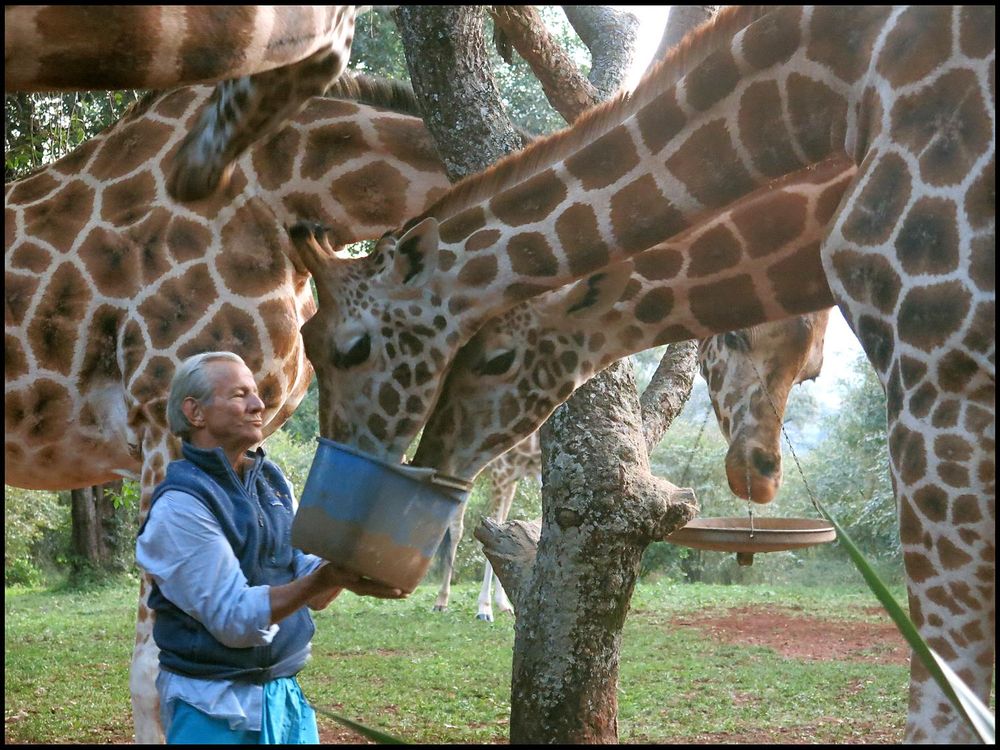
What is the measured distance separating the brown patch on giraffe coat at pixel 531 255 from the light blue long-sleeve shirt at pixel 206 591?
1.71 m

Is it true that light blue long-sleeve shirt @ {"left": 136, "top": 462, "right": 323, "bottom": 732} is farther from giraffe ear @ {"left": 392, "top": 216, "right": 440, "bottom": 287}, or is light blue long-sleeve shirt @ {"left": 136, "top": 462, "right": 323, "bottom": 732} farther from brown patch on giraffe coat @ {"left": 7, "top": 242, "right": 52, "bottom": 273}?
brown patch on giraffe coat @ {"left": 7, "top": 242, "right": 52, "bottom": 273}

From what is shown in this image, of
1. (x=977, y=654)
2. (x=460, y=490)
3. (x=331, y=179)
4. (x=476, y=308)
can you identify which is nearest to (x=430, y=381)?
(x=476, y=308)

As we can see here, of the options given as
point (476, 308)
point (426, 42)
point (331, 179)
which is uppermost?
point (426, 42)

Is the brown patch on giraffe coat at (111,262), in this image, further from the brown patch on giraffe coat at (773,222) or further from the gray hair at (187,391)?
the brown patch on giraffe coat at (773,222)

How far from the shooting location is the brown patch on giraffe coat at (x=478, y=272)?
4.08 meters

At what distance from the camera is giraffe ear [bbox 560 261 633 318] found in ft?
14.0

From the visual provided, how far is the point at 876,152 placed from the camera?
126 inches

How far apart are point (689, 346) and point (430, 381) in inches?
73.1

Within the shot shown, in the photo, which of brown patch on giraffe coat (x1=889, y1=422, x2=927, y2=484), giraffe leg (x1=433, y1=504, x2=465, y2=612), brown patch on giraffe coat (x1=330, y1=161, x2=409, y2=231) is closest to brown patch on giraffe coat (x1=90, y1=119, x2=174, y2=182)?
brown patch on giraffe coat (x1=330, y1=161, x2=409, y2=231)

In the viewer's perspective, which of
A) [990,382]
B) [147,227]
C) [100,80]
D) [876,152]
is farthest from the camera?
[147,227]

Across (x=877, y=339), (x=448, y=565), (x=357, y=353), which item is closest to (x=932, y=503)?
(x=877, y=339)

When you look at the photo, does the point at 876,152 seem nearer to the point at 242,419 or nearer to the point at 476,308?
the point at 476,308

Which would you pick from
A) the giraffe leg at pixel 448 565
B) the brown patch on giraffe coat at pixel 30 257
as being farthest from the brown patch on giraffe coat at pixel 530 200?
the giraffe leg at pixel 448 565

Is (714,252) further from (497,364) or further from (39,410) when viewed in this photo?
(39,410)
